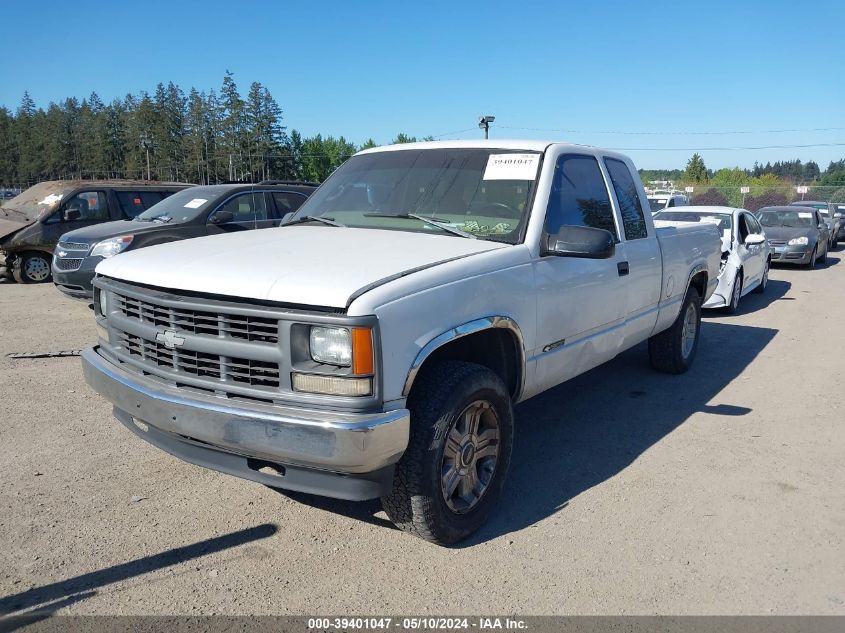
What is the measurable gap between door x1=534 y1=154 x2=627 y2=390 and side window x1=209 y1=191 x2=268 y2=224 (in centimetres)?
647

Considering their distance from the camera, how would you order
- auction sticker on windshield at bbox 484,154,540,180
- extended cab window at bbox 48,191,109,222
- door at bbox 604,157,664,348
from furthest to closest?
extended cab window at bbox 48,191,109,222, door at bbox 604,157,664,348, auction sticker on windshield at bbox 484,154,540,180

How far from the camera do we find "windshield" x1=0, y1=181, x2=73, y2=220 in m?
13.9

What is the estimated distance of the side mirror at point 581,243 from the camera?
3.71m

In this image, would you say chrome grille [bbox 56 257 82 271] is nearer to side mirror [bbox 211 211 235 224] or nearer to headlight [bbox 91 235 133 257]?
headlight [bbox 91 235 133 257]

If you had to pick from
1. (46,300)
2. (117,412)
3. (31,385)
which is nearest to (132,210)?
(46,300)

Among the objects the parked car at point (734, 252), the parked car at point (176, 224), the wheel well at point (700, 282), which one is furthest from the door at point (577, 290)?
the parked car at point (176, 224)

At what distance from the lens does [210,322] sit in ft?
10.00

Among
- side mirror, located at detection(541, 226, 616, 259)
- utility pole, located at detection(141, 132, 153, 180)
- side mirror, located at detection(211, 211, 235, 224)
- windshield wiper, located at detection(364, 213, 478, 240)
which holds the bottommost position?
side mirror, located at detection(541, 226, 616, 259)

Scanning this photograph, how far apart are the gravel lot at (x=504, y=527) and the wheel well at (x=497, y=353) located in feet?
2.45

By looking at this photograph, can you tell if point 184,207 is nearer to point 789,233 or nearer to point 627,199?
point 627,199

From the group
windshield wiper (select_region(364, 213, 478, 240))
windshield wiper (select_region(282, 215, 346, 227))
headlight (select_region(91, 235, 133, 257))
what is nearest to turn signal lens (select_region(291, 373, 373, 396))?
windshield wiper (select_region(364, 213, 478, 240))

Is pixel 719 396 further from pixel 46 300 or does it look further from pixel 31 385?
pixel 46 300

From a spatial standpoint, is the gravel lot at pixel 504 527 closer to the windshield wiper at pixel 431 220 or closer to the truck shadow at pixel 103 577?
the truck shadow at pixel 103 577

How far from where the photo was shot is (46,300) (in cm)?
1072
